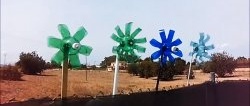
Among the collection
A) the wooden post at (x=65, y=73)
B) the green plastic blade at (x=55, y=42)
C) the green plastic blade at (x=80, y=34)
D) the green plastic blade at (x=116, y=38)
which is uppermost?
the green plastic blade at (x=116, y=38)

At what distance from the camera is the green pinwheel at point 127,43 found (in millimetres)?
11164

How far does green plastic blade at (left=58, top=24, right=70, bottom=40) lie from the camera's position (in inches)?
328

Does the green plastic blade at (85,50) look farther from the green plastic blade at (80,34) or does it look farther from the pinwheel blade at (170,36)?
the pinwheel blade at (170,36)

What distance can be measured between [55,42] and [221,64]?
100ft

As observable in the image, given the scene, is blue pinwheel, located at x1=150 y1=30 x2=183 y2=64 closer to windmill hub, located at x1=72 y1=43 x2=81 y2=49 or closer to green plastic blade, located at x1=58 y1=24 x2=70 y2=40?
windmill hub, located at x1=72 y1=43 x2=81 y2=49

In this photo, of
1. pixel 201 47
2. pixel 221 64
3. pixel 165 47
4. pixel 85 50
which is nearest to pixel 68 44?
pixel 85 50

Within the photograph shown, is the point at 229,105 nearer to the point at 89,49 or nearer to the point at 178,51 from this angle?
the point at 178,51

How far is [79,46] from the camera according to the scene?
851 cm

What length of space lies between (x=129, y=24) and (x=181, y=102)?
321cm

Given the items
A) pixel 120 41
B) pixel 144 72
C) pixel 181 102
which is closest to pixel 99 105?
pixel 181 102

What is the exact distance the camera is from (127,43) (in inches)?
444

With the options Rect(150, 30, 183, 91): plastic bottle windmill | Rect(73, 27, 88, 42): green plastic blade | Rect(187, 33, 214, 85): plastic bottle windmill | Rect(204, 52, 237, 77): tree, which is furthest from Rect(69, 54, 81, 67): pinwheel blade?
Rect(204, 52, 237, 77): tree

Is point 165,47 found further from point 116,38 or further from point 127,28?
point 116,38

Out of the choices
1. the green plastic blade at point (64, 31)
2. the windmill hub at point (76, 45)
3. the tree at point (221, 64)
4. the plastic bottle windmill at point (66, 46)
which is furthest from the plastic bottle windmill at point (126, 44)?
the tree at point (221, 64)
